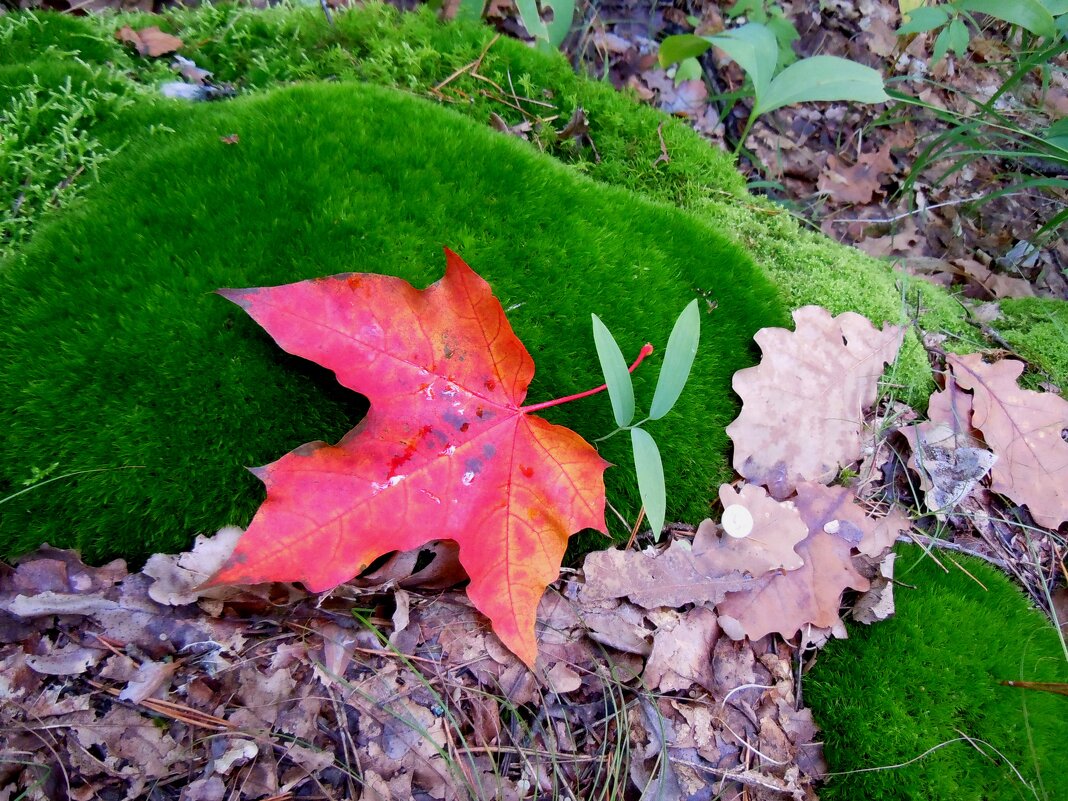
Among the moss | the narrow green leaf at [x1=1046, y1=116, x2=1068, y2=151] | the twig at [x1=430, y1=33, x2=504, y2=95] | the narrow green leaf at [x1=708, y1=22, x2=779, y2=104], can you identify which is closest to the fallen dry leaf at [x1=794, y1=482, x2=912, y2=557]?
the moss

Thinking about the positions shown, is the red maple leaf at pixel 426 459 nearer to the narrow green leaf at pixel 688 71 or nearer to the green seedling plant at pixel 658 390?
the green seedling plant at pixel 658 390

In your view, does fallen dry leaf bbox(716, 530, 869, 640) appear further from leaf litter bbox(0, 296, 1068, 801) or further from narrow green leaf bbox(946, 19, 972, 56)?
narrow green leaf bbox(946, 19, 972, 56)

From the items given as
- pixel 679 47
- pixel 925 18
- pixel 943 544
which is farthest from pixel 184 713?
pixel 925 18

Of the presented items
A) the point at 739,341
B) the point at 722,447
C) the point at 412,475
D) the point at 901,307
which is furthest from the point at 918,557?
the point at 412,475

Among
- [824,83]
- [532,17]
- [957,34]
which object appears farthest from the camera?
[957,34]

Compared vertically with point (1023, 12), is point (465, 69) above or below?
below

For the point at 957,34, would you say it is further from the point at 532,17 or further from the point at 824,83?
the point at 532,17

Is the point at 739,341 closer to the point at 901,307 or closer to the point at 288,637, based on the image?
the point at 901,307
